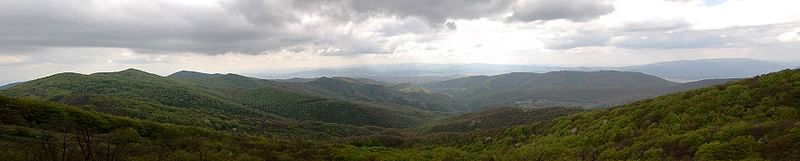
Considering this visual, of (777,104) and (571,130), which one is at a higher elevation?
(777,104)

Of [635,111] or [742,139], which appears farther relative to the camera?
[635,111]

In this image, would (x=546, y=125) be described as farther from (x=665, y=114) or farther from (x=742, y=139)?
(x=742, y=139)

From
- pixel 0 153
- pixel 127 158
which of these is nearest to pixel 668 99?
pixel 127 158

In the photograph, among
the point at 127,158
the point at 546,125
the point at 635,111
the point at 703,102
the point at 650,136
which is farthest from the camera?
the point at 546,125

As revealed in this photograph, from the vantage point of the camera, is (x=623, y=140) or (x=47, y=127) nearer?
(x=623, y=140)

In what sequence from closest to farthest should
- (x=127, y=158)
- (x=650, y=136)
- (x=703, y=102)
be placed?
(x=127, y=158) → (x=650, y=136) → (x=703, y=102)

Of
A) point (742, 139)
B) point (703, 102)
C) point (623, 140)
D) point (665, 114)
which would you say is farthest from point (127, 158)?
point (703, 102)

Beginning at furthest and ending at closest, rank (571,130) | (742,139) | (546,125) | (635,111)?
(546,125) < (571,130) < (635,111) < (742,139)

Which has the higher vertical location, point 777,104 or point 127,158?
point 777,104

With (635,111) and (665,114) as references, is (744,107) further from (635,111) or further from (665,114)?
(635,111)
